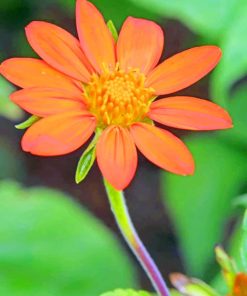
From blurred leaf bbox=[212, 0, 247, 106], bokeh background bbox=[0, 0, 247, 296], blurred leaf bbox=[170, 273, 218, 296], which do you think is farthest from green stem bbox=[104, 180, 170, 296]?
blurred leaf bbox=[212, 0, 247, 106]

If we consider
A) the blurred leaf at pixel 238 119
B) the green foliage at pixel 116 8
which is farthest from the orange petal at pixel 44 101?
the green foliage at pixel 116 8

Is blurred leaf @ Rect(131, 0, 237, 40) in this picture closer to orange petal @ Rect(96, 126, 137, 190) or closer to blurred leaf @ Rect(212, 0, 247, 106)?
blurred leaf @ Rect(212, 0, 247, 106)

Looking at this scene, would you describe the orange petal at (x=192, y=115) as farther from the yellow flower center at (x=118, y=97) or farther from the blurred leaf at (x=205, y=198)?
the blurred leaf at (x=205, y=198)

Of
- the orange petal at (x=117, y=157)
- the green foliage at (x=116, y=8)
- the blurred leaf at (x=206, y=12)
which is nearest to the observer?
the orange petal at (x=117, y=157)

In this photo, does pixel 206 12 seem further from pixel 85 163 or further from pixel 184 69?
pixel 85 163

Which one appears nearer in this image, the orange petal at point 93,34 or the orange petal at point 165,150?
the orange petal at point 165,150

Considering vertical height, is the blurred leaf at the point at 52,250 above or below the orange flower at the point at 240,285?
below
